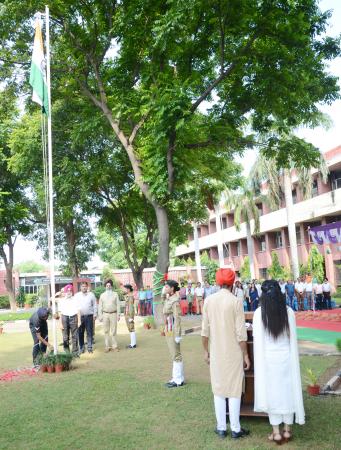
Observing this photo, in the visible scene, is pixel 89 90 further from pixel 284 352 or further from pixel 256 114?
pixel 284 352

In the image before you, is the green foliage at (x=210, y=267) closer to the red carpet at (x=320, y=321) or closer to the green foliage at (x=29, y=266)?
the red carpet at (x=320, y=321)

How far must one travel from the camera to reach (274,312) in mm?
5152

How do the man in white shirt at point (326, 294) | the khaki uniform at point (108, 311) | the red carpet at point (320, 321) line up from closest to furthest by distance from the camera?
the khaki uniform at point (108, 311) < the red carpet at point (320, 321) < the man in white shirt at point (326, 294)

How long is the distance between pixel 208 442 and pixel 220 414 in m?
0.32

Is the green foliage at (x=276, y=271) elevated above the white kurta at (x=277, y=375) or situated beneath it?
elevated above

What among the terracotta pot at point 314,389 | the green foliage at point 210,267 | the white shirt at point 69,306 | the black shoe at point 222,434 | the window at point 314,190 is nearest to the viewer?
the black shoe at point 222,434

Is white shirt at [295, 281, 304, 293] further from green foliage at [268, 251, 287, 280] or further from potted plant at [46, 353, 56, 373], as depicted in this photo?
potted plant at [46, 353, 56, 373]

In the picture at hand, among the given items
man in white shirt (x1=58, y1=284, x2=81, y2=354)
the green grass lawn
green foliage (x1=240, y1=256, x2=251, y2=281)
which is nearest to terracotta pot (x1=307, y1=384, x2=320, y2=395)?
the green grass lawn

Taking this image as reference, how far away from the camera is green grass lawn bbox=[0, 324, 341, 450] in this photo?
5.45m

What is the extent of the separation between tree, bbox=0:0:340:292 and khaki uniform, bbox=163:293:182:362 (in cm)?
687

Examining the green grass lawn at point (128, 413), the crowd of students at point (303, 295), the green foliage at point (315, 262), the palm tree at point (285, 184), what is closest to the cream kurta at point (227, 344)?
the green grass lawn at point (128, 413)

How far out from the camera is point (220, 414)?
17.8 ft

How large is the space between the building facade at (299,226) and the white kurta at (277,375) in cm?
2061

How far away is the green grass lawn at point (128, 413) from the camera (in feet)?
17.9
